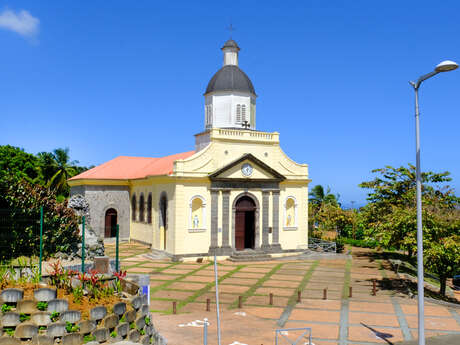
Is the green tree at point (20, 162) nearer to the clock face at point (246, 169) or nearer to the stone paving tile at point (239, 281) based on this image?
the clock face at point (246, 169)

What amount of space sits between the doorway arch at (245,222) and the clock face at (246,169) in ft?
5.60

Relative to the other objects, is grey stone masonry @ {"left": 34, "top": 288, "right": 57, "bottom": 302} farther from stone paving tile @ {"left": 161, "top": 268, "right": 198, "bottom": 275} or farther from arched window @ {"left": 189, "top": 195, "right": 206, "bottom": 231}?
arched window @ {"left": 189, "top": 195, "right": 206, "bottom": 231}

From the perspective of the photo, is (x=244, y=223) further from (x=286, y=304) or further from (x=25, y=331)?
(x=25, y=331)

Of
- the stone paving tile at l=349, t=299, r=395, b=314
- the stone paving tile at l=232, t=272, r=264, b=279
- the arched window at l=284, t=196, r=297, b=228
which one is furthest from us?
the arched window at l=284, t=196, r=297, b=228

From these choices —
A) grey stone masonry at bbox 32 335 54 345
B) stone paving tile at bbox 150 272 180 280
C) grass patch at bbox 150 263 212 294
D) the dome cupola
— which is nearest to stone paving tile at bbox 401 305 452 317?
grass patch at bbox 150 263 212 294

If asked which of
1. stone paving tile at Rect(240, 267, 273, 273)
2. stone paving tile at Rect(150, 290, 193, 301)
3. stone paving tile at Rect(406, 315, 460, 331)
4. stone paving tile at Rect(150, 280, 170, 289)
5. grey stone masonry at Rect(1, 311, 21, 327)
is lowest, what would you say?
stone paving tile at Rect(406, 315, 460, 331)

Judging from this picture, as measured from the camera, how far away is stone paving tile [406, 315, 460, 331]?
54.6 ft

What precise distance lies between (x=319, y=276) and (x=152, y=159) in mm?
27087

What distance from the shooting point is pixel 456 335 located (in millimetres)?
15750

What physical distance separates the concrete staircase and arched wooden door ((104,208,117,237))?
14.4m

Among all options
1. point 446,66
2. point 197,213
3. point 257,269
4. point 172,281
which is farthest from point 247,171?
point 446,66

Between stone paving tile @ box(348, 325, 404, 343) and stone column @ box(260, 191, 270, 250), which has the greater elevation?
stone column @ box(260, 191, 270, 250)

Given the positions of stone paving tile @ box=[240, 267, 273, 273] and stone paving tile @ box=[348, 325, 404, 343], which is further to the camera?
stone paving tile @ box=[240, 267, 273, 273]

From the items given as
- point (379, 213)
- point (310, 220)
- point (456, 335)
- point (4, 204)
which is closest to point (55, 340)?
point (4, 204)
